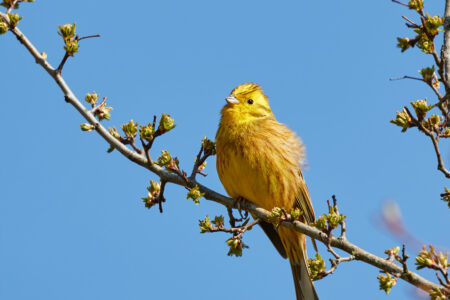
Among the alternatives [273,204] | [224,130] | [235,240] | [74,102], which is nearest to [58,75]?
[74,102]

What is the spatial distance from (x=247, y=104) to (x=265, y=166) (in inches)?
36.0

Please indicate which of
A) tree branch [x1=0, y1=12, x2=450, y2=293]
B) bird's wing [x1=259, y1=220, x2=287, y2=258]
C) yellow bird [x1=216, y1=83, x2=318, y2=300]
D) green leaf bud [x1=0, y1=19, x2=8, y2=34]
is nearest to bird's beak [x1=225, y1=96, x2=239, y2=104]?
yellow bird [x1=216, y1=83, x2=318, y2=300]

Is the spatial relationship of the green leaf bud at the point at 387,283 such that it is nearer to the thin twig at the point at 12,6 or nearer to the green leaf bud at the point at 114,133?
the green leaf bud at the point at 114,133

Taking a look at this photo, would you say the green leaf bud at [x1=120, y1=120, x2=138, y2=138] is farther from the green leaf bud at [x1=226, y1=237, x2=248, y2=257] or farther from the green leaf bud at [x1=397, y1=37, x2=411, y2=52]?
the green leaf bud at [x1=397, y1=37, x2=411, y2=52]

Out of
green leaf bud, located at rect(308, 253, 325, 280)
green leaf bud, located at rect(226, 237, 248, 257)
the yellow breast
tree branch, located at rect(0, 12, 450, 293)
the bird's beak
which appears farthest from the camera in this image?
the bird's beak

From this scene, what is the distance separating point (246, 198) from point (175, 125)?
1.32 metres

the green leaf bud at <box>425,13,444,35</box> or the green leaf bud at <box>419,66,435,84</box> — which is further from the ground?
the green leaf bud at <box>425,13,444,35</box>

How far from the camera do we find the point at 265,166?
473 cm

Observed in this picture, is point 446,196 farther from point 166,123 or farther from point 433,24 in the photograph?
point 166,123

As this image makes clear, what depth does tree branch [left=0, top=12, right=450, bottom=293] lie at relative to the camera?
3.20 metres

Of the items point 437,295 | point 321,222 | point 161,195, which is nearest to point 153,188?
point 161,195

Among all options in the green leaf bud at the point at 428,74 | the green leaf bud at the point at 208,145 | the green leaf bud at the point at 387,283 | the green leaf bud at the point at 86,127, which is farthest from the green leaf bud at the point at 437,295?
the green leaf bud at the point at 86,127

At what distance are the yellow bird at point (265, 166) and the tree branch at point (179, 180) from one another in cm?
76

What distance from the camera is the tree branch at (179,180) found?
3195mm
